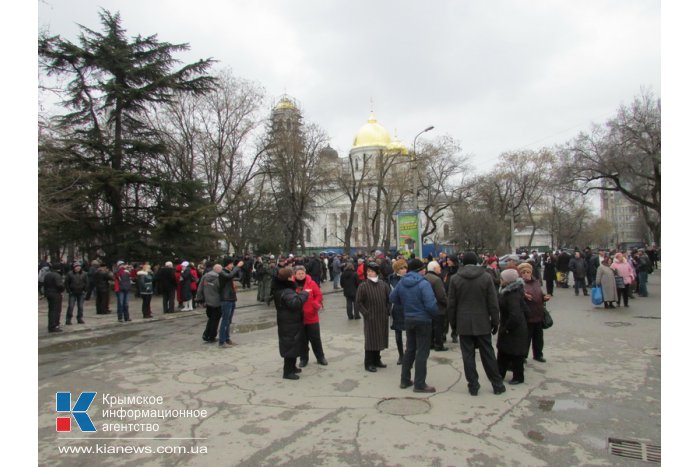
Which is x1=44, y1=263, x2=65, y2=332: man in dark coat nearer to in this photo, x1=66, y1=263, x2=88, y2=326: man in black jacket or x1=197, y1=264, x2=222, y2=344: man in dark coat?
x1=66, y1=263, x2=88, y2=326: man in black jacket

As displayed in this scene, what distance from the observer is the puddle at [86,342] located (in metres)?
8.90

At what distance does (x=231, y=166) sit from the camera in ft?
90.9

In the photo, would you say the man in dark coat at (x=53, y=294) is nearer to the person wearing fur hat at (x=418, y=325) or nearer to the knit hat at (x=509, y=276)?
→ the person wearing fur hat at (x=418, y=325)

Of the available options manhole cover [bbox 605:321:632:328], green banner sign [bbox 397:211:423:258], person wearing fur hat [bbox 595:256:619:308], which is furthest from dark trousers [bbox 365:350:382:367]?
green banner sign [bbox 397:211:423:258]

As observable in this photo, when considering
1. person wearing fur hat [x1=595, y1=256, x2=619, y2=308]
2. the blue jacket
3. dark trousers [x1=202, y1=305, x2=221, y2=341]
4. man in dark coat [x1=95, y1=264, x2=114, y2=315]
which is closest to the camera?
the blue jacket

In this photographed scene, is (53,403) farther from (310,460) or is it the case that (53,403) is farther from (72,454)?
(310,460)

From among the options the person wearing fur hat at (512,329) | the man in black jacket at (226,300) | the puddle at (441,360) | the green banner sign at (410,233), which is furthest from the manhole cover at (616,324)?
the green banner sign at (410,233)

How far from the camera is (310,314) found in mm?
6941

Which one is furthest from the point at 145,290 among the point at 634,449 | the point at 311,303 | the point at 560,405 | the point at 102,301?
the point at 634,449

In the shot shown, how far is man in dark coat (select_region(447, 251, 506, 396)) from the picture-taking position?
5.52m

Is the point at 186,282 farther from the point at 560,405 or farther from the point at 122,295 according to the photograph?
the point at 560,405

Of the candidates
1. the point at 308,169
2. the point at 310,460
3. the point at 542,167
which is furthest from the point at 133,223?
the point at 542,167

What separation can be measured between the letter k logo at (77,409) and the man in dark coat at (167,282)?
26.0 ft

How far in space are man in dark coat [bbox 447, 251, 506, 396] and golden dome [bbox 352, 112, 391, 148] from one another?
6073 cm
